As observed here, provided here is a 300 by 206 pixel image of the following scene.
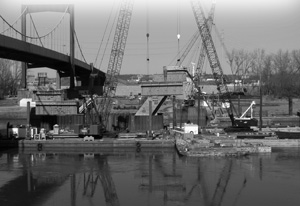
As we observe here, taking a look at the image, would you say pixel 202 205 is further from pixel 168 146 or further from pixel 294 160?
pixel 168 146

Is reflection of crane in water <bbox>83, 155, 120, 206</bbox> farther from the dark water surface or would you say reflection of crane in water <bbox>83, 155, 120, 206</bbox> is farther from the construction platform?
the construction platform

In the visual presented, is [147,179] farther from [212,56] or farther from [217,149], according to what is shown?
[212,56]

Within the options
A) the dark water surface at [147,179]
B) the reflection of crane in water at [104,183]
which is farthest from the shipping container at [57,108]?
the reflection of crane in water at [104,183]

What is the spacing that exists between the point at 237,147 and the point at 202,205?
1339cm

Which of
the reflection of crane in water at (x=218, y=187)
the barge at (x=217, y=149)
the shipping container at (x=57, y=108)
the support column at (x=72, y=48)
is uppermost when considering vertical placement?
the support column at (x=72, y=48)

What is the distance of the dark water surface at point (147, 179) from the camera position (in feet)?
56.7

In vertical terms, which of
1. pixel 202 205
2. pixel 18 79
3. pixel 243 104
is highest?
pixel 18 79

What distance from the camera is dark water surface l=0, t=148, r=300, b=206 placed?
1730 cm

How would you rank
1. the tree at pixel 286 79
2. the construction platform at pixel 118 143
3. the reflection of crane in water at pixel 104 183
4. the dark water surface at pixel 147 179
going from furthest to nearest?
the tree at pixel 286 79 < the construction platform at pixel 118 143 < the reflection of crane in water at pixel 104 183 < the dark water surface at pixel 147 179

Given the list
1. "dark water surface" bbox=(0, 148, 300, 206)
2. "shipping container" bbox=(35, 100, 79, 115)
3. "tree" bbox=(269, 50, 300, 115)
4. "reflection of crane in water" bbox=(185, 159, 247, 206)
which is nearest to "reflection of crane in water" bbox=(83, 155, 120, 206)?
"dark water surface" bbox=(0, 148, 300, 206)

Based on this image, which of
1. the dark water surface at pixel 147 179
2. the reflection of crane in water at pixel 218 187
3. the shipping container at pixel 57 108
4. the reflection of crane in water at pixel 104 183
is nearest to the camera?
the reflection of crane in water at pixel 218 187

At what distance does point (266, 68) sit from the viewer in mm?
105188

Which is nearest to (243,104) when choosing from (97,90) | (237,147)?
(97,90)

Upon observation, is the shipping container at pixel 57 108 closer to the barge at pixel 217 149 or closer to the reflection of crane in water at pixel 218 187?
the barge at pixel 217 149
